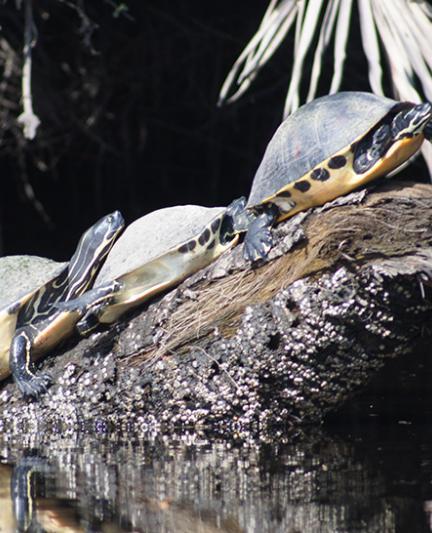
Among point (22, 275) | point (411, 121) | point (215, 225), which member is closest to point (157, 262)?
point (215, 225)

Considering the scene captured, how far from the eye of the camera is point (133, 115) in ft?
24.7

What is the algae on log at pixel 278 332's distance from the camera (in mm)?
3576

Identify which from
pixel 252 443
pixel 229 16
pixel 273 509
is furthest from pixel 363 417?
pixel 229 16

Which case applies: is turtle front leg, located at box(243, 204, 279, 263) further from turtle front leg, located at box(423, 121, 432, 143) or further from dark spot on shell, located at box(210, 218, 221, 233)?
turtle front leg, located at box(423, 121, 432, 143)

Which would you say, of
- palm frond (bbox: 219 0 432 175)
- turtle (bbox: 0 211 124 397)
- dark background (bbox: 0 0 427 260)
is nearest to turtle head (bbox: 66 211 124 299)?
turtle (bbox: 0 211 124 397)

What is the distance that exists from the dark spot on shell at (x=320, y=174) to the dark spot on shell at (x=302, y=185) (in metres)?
0.04

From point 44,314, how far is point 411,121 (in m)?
1.68

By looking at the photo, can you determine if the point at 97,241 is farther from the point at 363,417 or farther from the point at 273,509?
the point at 273,509

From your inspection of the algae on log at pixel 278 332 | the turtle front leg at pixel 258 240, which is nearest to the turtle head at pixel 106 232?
the algae on log at pixel 278 332

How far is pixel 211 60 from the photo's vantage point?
24.3ft

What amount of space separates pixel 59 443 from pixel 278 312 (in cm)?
96

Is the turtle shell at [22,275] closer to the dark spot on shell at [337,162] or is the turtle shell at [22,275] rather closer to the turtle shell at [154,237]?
the turtle shell at [154,237]

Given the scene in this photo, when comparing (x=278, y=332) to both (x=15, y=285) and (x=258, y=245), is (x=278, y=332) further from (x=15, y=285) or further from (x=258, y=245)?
(x=15, y=285)

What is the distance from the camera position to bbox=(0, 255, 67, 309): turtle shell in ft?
14.0
